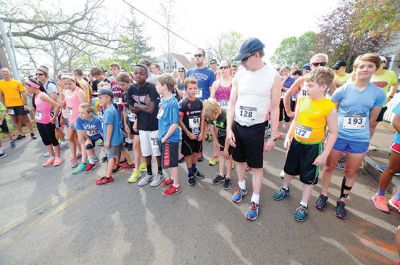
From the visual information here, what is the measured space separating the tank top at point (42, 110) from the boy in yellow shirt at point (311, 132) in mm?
5013

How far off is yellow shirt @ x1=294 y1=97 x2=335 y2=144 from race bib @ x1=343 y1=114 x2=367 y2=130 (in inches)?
15.8

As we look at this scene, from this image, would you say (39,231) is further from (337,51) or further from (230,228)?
(337,51)

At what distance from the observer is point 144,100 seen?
346 centimetres

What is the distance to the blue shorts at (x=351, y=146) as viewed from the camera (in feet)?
8.34

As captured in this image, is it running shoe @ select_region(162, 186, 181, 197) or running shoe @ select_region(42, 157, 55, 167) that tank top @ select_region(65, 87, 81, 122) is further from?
running shoe @ select_region(162, 186, 181, 197)

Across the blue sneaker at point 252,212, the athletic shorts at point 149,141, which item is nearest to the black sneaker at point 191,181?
the athletic shorts at point 149,141

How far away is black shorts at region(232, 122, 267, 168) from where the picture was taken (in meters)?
2.55

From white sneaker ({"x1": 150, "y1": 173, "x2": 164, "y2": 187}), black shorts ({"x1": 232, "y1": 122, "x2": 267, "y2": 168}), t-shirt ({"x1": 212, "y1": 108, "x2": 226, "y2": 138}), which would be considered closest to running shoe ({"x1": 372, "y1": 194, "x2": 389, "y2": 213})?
black shorts ({"x1": 232, "y1": 122, "x2": 267, "y2": 168})

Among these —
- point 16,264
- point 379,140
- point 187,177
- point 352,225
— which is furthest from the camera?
point 379,140

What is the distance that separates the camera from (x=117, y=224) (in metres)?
2.77

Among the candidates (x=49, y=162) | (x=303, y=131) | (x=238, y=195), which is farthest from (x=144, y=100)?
(x=49, y=162)

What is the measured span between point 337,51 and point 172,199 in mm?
18823

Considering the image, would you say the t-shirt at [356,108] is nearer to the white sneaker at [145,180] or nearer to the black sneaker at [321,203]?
the black sneaker at [321,203]

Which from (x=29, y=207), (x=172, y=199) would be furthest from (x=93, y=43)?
(x=172, y=199)
